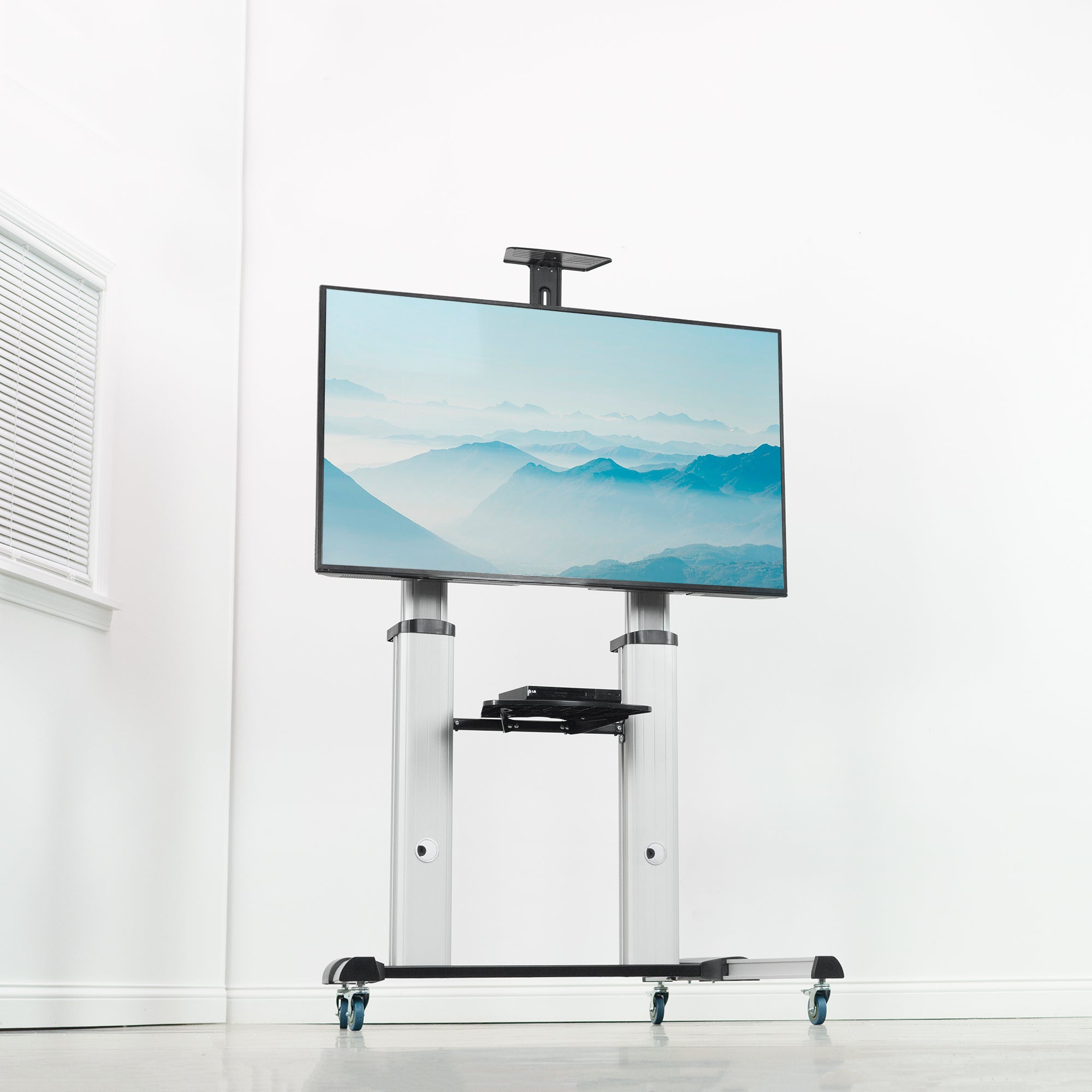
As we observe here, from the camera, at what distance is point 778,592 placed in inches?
104

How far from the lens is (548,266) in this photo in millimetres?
2674

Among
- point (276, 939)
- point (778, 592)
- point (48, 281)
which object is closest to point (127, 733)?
point (276, 939)

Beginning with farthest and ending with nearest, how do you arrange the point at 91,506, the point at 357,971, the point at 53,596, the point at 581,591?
the point at 581,591 → the point at 91,506 → the point at 53,596 → the point at 357,971

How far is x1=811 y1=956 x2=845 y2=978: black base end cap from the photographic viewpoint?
2393 mm

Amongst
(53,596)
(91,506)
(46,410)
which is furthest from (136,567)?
(46,410)

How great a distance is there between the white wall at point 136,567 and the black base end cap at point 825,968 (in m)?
1.43

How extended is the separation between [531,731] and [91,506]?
124 cm

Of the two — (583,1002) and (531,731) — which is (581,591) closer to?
(531,731)

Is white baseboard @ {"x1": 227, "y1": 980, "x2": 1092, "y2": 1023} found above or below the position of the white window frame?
below

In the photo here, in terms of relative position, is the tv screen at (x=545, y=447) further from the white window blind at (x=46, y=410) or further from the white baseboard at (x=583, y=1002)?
the white baseboard at (x=583, y=1002)

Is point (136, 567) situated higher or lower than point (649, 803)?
higher

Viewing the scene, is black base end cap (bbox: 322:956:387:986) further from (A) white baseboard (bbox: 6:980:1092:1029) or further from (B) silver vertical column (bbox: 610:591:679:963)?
(A) white baseboard (bbox: 6:980:1092:1029)

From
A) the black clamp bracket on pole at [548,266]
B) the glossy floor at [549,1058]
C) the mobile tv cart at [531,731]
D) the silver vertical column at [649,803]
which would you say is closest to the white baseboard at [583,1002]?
the glossy floor at [549,1058]

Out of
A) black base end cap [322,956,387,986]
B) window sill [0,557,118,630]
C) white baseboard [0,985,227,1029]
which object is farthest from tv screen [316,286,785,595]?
white baseboard [0,985,227,1029]
